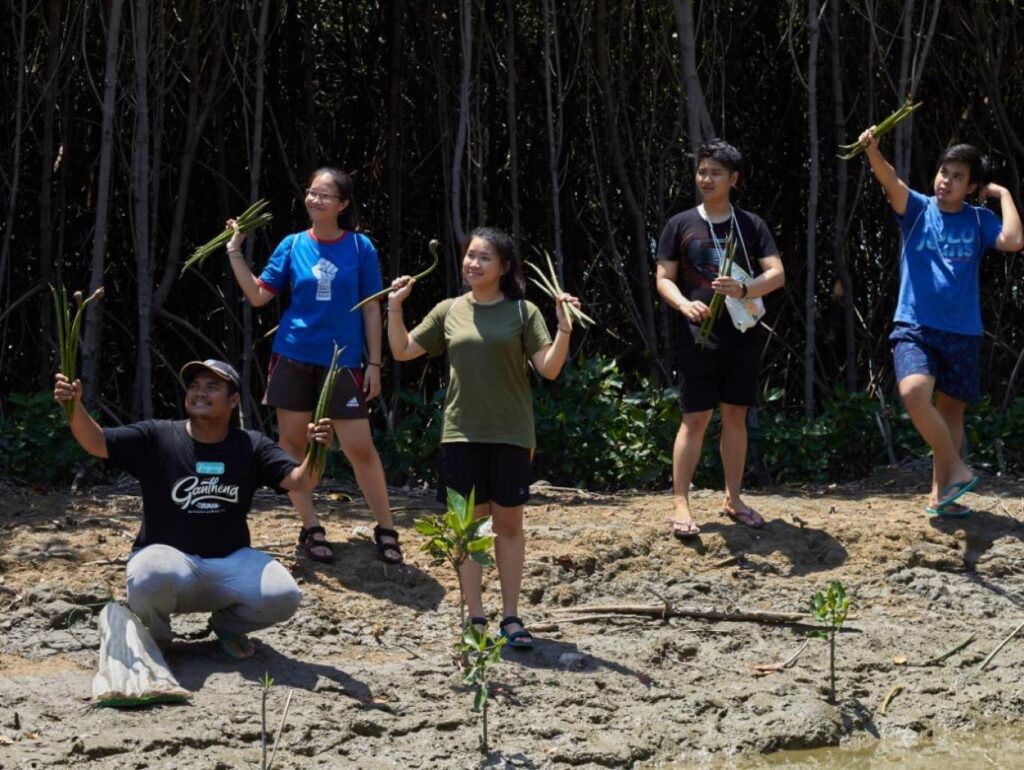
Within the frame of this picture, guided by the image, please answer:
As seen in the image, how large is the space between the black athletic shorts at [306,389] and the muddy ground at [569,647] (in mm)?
568

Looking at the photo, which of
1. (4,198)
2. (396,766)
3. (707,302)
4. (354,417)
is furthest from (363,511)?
(4,198)

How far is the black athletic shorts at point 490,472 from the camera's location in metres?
5.61

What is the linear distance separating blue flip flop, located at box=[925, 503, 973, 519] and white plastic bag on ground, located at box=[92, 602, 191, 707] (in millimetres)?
3370

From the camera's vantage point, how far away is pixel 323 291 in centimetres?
619

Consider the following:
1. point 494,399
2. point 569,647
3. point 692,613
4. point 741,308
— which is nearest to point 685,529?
point 692,613

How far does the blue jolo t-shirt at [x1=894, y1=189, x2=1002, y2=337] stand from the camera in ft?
22.2

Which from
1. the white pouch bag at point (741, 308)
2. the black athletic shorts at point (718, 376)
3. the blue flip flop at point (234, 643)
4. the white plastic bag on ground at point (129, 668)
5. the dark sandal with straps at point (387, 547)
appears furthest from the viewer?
the black athletic shorts at point (718, 376)

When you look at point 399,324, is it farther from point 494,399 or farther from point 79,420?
point 79,420

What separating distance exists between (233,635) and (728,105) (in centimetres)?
527

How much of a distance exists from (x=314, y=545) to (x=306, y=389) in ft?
1.91

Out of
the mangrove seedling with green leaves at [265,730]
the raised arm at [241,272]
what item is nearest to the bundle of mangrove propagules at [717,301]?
the raised arm at [241,272]

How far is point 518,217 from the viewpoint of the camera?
922 cm

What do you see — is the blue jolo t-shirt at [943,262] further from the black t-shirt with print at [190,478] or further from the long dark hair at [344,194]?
the black t-shirt with print at [190,478]

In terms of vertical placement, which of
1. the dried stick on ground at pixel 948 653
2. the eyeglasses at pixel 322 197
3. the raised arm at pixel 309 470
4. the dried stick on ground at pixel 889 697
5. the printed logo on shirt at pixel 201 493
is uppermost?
the eyeglasses at pixel 322 197
